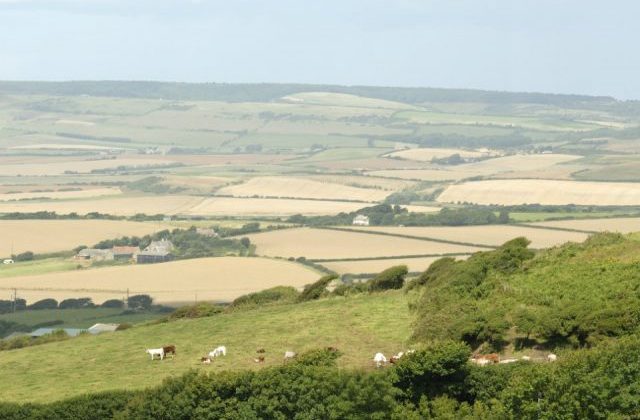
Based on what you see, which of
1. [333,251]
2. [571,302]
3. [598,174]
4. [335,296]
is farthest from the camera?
[598,174]

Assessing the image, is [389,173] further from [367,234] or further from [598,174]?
[367,234]

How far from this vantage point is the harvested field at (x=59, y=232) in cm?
10888

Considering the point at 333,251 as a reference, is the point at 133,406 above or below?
above

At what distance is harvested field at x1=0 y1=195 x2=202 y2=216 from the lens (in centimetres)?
14138

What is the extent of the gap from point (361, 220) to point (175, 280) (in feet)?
137

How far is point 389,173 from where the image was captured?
644ft

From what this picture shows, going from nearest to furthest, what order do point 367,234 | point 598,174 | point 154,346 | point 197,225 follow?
point 154,346 < point 367,234 < point 197,225 < point 598,174

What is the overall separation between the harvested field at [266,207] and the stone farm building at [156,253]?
29834 mm

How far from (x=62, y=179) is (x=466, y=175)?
54957 mm

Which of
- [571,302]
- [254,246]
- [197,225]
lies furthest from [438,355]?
[197,225]

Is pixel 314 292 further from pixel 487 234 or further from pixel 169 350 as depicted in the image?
pixel 487 234

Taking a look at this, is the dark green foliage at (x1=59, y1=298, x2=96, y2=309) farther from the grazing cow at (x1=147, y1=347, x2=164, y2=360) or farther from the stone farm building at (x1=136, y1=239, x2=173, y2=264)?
the grazing cow at (x1=147, y1=347, x2=164, y2=360)

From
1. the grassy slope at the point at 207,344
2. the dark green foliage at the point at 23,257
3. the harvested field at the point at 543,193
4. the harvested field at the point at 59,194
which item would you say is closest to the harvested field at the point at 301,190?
the harvested field at the point at 543,193

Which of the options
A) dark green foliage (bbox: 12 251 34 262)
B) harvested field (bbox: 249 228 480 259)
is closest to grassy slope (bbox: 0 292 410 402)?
harvested field (bbox: 249 228 480 259)
